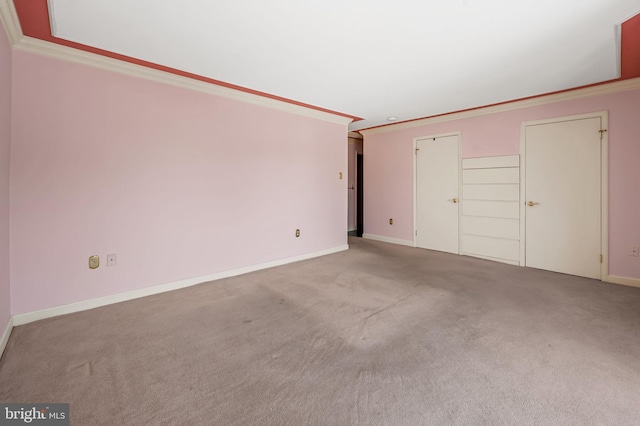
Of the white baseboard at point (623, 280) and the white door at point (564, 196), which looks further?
the white door at point (564, 196)

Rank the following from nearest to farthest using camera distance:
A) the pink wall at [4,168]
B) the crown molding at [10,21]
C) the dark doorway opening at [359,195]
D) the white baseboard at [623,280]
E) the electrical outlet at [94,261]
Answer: the crown molding at [10,21]
the pink wall at [4,168]
the electrical outlet at [94,261]
the white baseboard at [623,280]
the dark doorway opening at [359,195]

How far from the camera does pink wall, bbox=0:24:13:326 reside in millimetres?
2215

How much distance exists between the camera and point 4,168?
2.32 m

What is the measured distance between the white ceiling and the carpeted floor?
7.83 ft

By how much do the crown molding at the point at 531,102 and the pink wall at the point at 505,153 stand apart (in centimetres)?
6

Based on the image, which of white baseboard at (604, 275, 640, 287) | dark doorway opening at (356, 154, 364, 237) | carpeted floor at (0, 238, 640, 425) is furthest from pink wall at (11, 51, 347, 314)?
white baseboard at (604, 275, 640, 287)

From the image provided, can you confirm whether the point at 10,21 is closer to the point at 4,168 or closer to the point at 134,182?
the point at 4,168

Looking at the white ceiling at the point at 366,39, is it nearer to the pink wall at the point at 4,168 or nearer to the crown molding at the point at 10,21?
the crown molding at the point at 10,21

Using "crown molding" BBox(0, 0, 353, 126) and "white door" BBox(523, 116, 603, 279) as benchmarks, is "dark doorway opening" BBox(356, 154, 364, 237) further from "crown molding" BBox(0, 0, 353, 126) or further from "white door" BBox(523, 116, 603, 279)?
"white door" BBox(523, 116, 603, 279)

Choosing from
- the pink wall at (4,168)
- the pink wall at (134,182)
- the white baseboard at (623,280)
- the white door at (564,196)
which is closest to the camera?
the pink wall at (4,168)

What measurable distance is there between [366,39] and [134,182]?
104 inches

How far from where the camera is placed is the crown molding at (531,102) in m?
3.55

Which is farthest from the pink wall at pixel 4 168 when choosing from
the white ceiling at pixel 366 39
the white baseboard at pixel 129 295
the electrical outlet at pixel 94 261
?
the electrical outlet at pixel 94 261

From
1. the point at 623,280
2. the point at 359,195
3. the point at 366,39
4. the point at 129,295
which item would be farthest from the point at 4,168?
the point at 623,280
